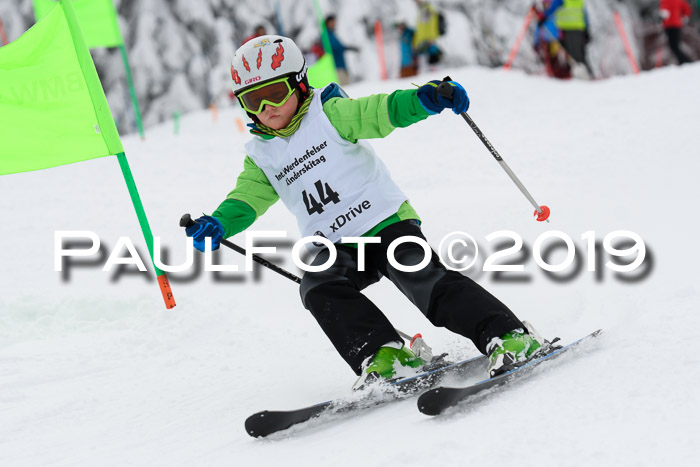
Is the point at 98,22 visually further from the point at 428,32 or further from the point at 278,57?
the point at 278,57

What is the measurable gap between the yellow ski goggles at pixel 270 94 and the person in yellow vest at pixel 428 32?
390 inches

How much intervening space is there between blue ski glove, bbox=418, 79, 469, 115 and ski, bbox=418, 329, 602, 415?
1.05 m

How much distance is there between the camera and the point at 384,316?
312 cm

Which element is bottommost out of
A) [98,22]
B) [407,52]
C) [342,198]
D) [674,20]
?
[674,20]

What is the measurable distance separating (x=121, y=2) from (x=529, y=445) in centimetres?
1449

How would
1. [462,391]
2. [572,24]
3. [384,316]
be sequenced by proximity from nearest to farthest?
[462,391]
[384,316]
[572,24]

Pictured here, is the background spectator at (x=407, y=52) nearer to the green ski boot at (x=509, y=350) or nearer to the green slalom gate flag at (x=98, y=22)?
the green slalom gate flag at (x=98, y=22)

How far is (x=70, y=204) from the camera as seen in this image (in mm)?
7180

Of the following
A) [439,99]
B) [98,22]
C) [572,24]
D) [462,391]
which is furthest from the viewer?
[572,24]

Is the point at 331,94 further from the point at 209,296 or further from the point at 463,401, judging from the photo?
the point at 209,296

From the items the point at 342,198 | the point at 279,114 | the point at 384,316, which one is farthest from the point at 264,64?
the point at 384,316

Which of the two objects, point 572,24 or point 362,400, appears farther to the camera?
point 572,24

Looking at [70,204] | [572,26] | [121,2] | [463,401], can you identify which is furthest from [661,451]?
[121,2]

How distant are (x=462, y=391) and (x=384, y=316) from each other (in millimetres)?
728
